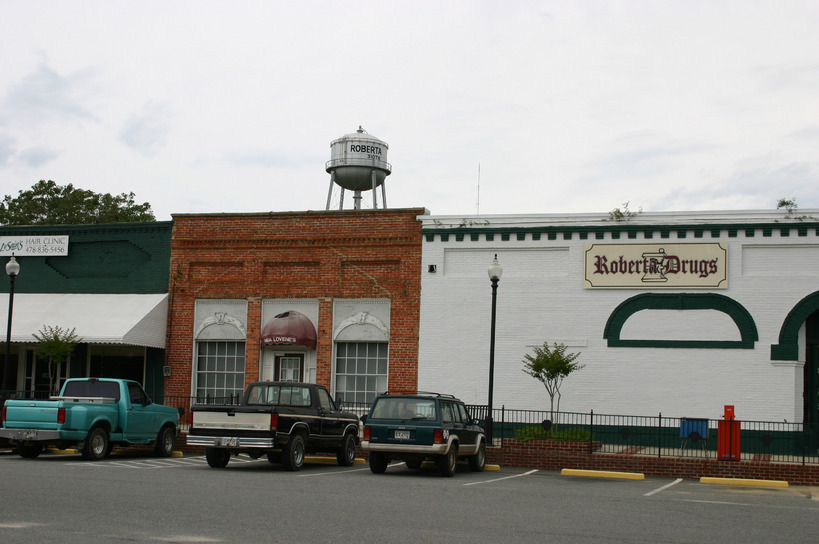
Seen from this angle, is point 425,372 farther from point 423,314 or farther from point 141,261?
point 141,261

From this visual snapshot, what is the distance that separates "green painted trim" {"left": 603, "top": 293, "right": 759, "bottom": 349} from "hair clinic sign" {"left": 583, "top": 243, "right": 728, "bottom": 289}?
290mm

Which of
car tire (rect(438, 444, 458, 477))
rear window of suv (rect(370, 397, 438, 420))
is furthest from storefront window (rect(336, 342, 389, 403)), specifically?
car tire (rect(438, 444, 458, 477))

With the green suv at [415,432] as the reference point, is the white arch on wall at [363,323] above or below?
above

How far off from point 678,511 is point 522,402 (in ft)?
41.3

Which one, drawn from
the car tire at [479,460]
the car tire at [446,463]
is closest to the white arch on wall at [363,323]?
the car tire at [479,460]

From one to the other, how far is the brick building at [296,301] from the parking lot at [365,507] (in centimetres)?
911

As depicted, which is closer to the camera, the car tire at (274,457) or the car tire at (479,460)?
the car tire at (274,457)

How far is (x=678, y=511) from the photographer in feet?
43.5

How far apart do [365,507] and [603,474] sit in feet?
29.7

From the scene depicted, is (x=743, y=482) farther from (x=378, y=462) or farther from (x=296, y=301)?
(x=296, y=301)

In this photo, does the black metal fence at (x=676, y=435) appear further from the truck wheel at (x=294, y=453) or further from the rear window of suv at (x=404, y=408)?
the truck wheel at (x=294, y=453)

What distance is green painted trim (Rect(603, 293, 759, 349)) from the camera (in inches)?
953

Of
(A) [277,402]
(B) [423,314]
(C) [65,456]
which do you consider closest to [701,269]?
(B) [423,314]

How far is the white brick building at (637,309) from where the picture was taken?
24.1 metres
